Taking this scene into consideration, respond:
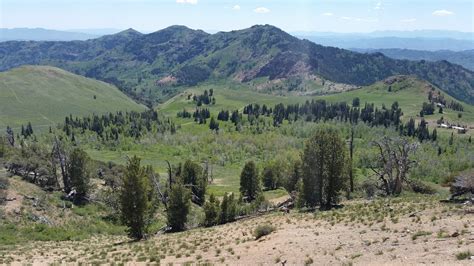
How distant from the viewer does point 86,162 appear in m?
88.0

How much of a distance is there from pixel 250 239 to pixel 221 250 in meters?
4.75

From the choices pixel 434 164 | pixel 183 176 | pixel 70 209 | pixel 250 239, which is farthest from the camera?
pixel 434 164

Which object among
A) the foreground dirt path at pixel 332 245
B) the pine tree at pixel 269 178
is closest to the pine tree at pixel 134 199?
the foreground dirt path at pixel 332 245

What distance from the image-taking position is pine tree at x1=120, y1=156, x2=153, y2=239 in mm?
55875

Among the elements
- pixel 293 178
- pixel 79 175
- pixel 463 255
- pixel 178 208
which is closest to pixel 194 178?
pixel 293 178

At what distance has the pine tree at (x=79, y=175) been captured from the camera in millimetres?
85625

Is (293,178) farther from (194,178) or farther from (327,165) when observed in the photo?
(327,165)

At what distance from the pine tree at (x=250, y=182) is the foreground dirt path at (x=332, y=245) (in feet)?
→ 208

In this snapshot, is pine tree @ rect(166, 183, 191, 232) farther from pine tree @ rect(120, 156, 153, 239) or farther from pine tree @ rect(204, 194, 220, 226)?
pine tree @ rect(120, 156, 153, 239)

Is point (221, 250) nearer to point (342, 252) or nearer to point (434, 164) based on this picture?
point (342, 252)

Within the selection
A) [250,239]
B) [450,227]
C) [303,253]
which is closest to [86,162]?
[250,239]

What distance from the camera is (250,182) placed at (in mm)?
115188

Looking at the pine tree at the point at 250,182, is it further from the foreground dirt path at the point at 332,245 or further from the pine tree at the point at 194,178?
the foreground dirt path at the point at 332,245

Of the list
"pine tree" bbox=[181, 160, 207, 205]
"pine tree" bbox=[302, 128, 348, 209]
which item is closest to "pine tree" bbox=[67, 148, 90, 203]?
"pine tree" bbox=[181, 160, 207, 205]
